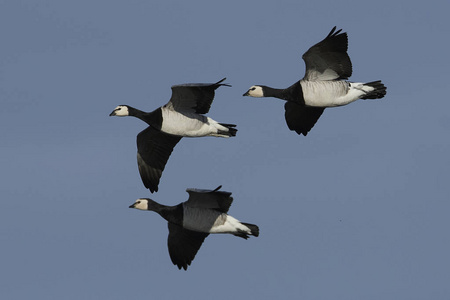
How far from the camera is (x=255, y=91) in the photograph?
1230 inches

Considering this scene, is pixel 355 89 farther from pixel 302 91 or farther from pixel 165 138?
pixel 165 138

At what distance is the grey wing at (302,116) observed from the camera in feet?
105

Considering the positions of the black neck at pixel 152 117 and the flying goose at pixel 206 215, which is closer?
the flying goose at pixel 206 215

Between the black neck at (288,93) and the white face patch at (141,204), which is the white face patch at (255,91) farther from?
the white face patch at (141,204)

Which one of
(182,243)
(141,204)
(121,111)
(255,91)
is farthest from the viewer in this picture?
(255,91)

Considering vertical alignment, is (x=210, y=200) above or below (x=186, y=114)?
below

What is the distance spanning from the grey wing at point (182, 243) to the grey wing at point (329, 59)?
4.72 m

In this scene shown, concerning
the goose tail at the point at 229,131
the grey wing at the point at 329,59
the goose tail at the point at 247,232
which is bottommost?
the goose tail at the point at 247,232

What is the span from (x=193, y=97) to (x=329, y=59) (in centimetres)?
344

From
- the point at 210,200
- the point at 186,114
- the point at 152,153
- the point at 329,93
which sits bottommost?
the point at 210,200

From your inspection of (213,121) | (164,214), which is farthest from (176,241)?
(213,121)

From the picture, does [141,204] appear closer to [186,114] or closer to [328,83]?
[186,114]

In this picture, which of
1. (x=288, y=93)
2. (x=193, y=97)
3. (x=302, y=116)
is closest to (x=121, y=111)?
(x=193, y=97)

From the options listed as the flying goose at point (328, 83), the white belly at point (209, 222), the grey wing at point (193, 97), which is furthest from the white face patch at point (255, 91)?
the white belly at point (209, 222)
